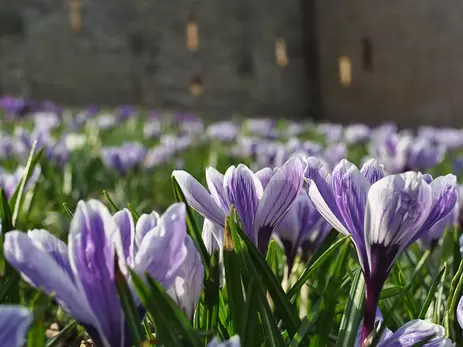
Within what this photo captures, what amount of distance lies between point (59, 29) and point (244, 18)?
370 centimetres

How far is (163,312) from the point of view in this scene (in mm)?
423

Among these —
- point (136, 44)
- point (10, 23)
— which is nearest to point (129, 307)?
point (10, 23)

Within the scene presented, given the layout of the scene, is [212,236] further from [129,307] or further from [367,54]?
[367,54]

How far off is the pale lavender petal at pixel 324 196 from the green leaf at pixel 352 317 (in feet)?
0.17

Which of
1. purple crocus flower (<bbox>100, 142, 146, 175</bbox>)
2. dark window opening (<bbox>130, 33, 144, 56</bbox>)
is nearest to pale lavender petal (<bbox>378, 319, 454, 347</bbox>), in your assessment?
purple crocus flower (<bbox>100, 142, 146, 175</bbox>)

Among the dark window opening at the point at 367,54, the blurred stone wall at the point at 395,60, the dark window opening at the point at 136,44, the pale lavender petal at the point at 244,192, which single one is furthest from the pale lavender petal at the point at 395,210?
the dark window opening at the point at 367,54

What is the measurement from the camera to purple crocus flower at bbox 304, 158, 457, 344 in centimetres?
48

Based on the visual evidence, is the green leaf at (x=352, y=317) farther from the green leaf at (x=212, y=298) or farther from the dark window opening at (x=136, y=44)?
the dark window opening at (x=136, y=44)

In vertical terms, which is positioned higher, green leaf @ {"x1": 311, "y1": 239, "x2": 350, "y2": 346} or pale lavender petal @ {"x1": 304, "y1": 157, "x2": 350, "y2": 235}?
pale lavender petal @ {"x1": 304, "y1": 157, "x2": 350, "y2": 235}

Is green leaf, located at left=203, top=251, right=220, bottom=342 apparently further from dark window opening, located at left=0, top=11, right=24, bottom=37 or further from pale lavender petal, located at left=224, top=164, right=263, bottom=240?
dark window opening, located at left=0, top=11, right=24, bottom=37

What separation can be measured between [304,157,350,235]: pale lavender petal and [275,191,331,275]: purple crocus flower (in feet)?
0.67

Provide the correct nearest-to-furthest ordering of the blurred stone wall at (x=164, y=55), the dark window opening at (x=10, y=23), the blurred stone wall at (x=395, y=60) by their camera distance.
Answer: the blurred stone wall at (x=395, y=60)
the dark window opening at (x=10, y=23)
the blurred stone wall at (x=164, y=55)

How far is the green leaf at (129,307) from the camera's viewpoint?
407 millimetres

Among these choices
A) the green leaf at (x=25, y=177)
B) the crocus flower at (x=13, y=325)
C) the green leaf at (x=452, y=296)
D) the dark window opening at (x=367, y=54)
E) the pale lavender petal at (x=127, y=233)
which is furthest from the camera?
the dark window opening at (x=367, y=54)
